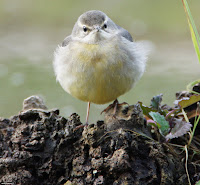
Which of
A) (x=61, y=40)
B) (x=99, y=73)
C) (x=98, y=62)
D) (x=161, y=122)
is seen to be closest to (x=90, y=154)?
(x=161, y=122)

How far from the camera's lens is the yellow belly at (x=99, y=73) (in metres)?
4.17

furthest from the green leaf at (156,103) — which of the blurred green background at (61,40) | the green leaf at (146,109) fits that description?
the blurred green background at (61,40)

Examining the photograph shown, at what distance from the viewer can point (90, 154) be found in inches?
140

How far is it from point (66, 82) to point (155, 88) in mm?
3200

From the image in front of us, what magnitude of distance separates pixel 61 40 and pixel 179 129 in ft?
23.3

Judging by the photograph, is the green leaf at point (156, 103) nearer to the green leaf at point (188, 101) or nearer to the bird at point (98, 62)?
the green leaf at point (188, 101)

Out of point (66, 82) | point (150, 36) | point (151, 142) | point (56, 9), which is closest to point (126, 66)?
point (66, 82)

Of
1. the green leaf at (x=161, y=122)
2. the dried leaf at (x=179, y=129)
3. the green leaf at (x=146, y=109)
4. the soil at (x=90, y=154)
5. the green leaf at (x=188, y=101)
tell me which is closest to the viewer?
the soil at (x=90, y=154)

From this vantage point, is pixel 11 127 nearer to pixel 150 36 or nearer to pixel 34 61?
pixel 34 61

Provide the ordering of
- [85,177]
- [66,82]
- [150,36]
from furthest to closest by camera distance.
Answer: [150,36] → [66,82] → [85,177]

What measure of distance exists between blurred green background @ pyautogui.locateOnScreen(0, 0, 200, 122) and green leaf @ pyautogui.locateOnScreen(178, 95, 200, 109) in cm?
258

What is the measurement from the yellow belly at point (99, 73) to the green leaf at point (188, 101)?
1.86 feet

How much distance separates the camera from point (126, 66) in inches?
168

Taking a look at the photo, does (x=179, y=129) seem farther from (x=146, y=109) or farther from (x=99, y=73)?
(x=99, y=73)
